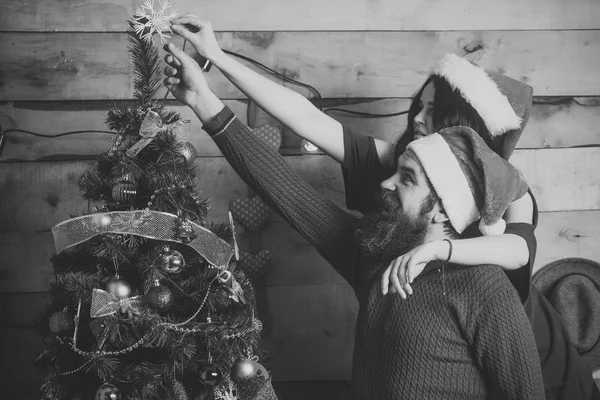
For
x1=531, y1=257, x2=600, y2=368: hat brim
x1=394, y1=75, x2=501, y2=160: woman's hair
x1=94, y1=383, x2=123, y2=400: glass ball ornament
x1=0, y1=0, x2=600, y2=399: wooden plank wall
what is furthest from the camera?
x1=531, y1=257, x2=600, y2=368: hat brim

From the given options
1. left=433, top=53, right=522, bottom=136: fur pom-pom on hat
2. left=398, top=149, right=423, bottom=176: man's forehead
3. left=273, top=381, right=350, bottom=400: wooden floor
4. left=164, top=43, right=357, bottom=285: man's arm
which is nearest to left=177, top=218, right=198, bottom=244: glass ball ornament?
left=164, top=43, right=357, bottom=285: man's arm

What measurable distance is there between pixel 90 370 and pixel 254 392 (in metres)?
0.36

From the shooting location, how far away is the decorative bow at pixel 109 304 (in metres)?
1.23

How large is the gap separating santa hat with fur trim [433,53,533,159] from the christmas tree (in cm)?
72

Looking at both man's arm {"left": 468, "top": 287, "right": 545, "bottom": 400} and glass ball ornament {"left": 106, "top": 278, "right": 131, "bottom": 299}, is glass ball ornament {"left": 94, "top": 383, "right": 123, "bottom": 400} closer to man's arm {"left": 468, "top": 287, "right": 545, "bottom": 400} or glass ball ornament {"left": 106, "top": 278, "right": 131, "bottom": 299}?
glass ball ornament {"left": 106, "top": 278, "right": 131, "bottom": 299}

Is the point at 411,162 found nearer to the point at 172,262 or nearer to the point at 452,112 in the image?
the point at 452,112

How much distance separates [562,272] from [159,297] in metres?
1.45

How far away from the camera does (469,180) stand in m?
1.39

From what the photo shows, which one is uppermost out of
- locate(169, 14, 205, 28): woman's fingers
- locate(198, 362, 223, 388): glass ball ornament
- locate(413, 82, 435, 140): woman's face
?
locate(169, 14, 205, 28): woman's fingers

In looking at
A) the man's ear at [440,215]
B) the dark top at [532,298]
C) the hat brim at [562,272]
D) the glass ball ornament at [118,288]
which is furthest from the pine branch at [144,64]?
the hat brim at [562,272]

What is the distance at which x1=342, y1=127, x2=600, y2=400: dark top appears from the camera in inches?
59.0

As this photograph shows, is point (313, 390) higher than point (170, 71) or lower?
lower

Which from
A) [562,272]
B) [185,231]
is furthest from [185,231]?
[562,272]

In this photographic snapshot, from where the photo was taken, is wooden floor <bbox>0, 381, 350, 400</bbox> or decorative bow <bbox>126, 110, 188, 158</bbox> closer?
decorative bow <bbox>126, 110, 188, 158</bbox>
